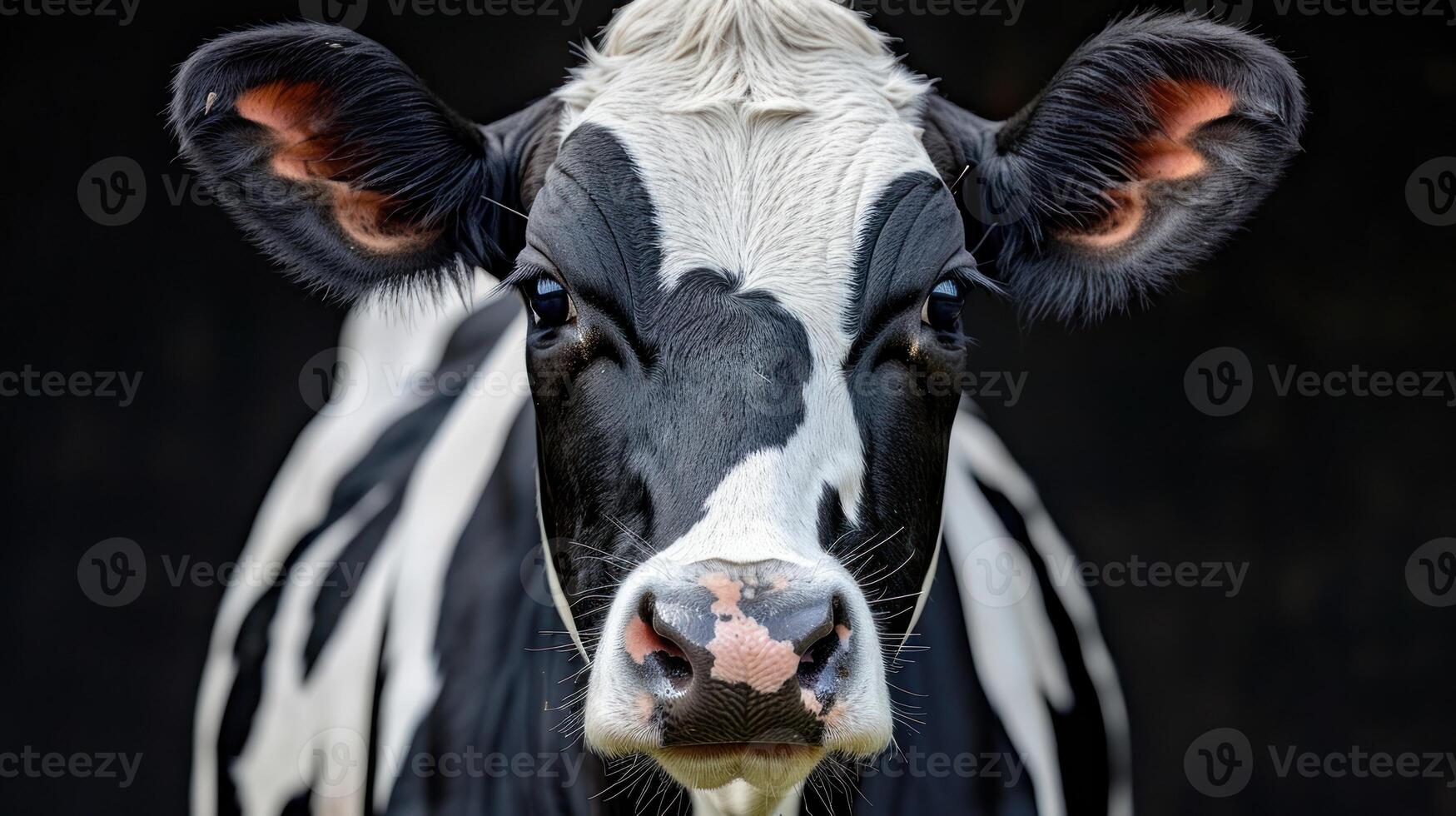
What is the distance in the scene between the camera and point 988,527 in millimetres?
3986

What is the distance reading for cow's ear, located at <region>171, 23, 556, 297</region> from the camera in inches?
102

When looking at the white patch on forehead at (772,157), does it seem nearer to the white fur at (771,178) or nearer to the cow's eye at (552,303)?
the white fur at (771,178)

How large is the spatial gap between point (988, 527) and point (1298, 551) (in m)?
2.80

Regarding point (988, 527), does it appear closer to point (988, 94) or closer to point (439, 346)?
point (439, 346)

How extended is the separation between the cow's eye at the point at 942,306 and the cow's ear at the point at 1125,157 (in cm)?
33

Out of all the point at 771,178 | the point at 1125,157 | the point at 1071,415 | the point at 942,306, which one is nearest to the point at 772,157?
the point at 771,178

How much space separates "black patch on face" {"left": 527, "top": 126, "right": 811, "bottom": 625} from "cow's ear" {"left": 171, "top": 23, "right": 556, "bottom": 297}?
0.30 meters

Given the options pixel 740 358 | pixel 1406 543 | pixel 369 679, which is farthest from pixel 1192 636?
pixel 740 358

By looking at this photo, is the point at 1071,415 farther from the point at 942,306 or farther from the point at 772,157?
the point at 772,157

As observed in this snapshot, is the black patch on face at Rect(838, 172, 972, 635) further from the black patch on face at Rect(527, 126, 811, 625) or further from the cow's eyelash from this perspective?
the cow's eyelash

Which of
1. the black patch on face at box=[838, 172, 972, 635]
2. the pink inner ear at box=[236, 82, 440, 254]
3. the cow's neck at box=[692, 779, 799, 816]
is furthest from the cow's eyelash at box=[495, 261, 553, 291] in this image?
the cow's neck at box=[692, 779, 799, 816]

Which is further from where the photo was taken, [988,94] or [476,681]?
[988,94]

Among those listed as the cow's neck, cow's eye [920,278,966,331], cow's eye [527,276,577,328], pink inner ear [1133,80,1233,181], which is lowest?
the cow's neck

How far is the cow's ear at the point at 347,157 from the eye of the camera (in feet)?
8.46
